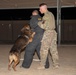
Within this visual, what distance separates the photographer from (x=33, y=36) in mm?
9656

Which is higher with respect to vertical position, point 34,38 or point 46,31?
point 46,31

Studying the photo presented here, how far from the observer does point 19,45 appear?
9.45 meters

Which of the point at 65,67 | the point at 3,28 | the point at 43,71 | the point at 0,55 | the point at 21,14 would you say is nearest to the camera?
the point at 43,71

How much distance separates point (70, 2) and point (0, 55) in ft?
20.3

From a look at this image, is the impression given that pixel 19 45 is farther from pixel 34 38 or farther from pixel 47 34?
pixel 47 34

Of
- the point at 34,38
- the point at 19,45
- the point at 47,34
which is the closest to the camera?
the point at 47,34

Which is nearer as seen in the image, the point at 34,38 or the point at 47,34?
the point at 47,34

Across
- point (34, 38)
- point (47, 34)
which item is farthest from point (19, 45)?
point (47, 34)

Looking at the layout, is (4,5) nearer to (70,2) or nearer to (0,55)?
(70,2)

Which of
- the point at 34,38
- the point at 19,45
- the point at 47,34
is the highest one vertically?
the point at 47,34

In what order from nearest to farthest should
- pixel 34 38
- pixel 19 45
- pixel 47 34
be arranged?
1. pixel 47 34
2. pixel 19 45
3. pixel 34 38

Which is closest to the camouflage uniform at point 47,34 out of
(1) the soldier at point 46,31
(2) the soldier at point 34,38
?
(1) the soldier at point 46,31

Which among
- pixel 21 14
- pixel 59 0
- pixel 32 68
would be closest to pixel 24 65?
pixel 32 68

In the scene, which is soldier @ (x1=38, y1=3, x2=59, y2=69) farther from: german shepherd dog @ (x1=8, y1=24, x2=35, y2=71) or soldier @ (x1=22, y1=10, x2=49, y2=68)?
german shepherd dog @ (x1=8, y1=24, x2=35, y2=71)
